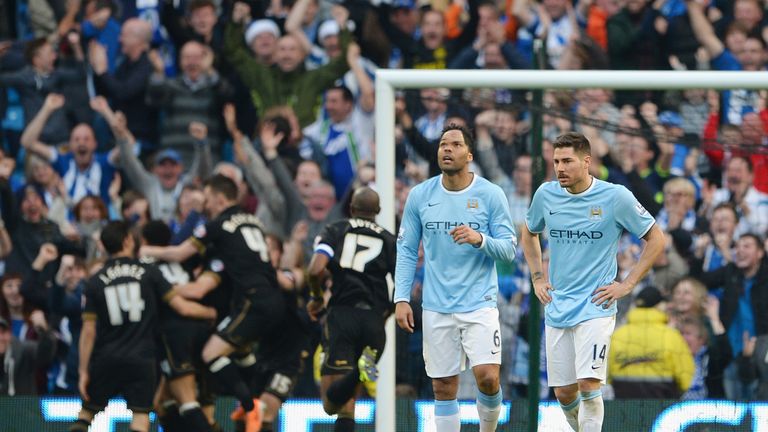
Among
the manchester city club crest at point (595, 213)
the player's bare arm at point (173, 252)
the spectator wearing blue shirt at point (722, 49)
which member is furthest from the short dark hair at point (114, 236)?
the spectator wearing blue shirt at point (722, 49)

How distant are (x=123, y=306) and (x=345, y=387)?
1.75 m

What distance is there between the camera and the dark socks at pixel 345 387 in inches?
400

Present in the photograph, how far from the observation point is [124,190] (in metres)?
13.7

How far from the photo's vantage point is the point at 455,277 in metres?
8.86

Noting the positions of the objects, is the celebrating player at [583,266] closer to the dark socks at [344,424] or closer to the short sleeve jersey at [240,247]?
the dark socks at [344,424]

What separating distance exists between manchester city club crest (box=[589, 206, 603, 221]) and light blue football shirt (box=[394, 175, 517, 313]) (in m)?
0.51

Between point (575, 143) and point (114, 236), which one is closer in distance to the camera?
point (575, 143)

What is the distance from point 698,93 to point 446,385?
4.20m

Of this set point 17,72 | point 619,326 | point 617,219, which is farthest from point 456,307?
point 17,72

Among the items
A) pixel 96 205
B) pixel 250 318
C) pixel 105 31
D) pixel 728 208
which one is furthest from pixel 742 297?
pixel 105 31

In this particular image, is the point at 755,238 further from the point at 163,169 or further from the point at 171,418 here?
the point at 163,169

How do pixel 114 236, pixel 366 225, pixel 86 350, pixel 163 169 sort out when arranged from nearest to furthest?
pixel 366 225 < pixel 114 236 < pixel 86 350 < pixel 163 169

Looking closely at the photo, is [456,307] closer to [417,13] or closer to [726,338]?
[726,338]

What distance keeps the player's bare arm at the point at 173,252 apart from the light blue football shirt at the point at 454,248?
2527 millimetres
